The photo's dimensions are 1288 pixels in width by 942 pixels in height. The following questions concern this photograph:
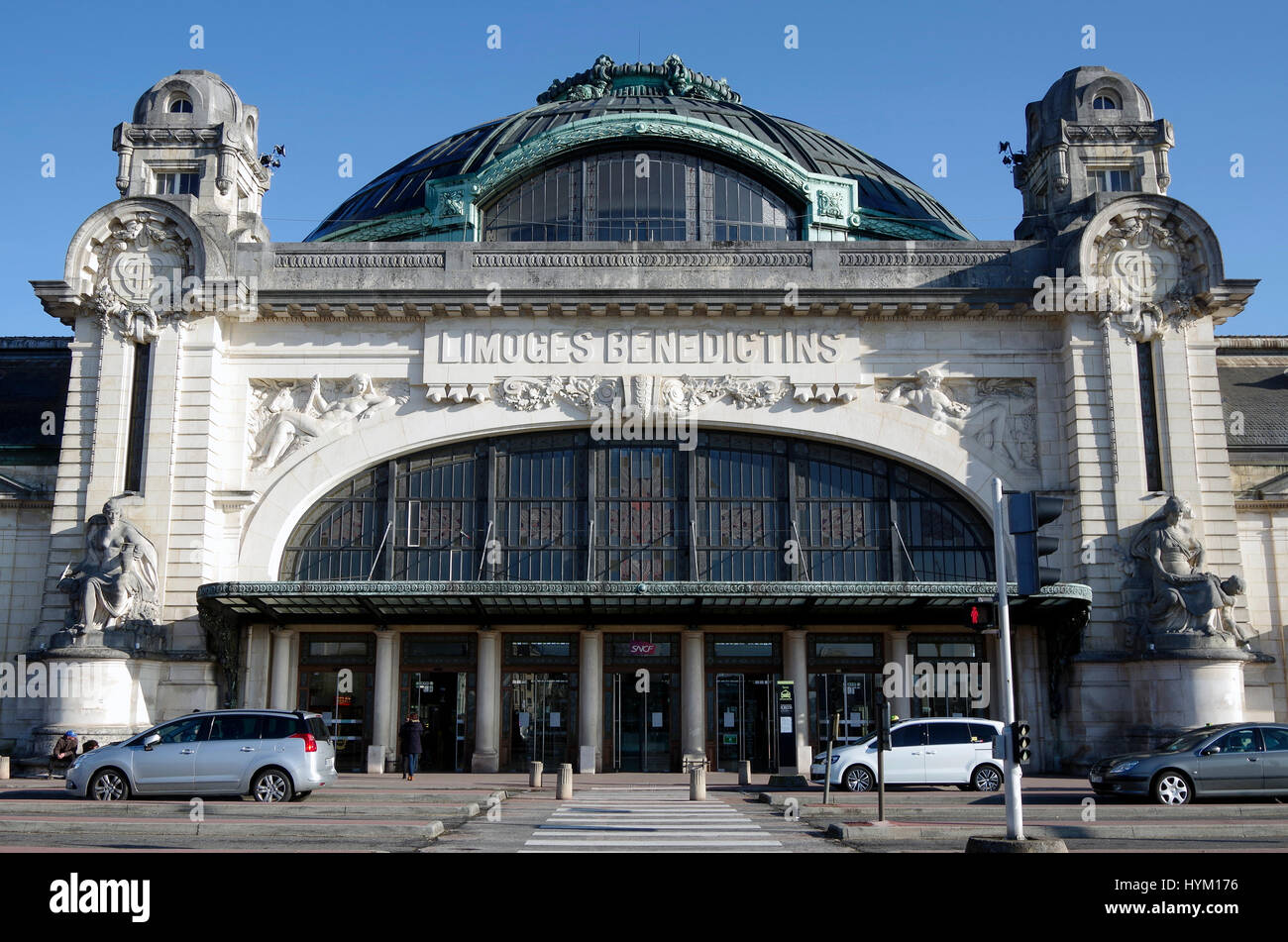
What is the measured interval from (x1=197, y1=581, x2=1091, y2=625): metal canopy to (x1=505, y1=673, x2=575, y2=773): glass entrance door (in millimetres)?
1699

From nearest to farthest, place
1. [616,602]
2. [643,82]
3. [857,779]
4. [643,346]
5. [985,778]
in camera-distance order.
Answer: [985,778] → [857,779] → [616,602] → [643,346] → [643,82]

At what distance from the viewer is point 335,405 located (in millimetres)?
32781

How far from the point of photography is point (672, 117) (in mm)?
40125

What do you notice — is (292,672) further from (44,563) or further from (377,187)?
(377,187)

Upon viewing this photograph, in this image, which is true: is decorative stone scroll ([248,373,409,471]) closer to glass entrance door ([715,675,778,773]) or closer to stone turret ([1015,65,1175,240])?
glass entrance door ([715,675,778,773])

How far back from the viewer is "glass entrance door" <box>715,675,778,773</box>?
3228 centimetres

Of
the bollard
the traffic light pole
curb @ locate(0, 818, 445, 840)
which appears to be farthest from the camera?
the bollard

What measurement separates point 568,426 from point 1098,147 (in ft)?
55.2

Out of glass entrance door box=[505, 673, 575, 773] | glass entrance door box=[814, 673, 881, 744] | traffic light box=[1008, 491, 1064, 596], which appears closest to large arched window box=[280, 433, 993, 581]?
glass entrance door box=[814, 673, 881, 744]

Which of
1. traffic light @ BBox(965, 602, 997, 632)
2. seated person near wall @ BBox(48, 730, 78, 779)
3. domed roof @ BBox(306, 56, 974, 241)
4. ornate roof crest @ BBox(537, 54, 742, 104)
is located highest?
ornate roof crest @ BBox(537, 54, 742, 104)

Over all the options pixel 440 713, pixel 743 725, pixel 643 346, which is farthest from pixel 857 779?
pixel 643 346

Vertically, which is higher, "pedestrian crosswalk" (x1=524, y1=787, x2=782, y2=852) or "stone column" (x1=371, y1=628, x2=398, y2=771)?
"stone column" (x1=371, y1=628, x2=398, y2=771)

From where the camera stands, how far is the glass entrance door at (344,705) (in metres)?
32.0

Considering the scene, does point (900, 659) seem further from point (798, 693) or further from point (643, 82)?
point (643, 82)
